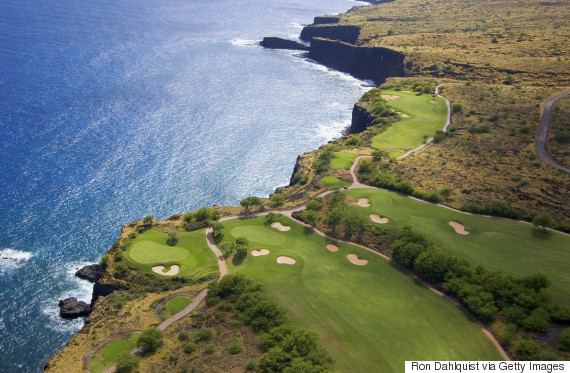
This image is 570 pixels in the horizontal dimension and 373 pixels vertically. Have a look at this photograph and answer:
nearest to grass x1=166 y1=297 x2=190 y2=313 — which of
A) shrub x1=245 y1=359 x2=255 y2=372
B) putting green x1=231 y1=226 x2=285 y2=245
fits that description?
shrub x1=245 y1=359 x2=255 y2=372

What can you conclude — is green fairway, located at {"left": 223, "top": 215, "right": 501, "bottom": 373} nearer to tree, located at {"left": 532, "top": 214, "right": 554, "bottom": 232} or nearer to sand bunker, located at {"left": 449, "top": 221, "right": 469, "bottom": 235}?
sand bunker, located at {"left": 449, "top": 221, "right": 469, "bottom": 235}

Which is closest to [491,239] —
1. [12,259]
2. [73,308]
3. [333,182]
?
[333,182]

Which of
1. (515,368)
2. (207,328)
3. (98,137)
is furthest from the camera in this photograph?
(98,137)

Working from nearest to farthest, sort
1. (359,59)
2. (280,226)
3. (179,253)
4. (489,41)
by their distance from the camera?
(179,253) < (280,226) < (489,41) < (359,59)

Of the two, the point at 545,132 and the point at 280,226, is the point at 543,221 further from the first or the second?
the point at 280,226

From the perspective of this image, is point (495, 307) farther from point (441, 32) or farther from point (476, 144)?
point (441, 32)

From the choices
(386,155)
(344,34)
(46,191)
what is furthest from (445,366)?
(344,34)
